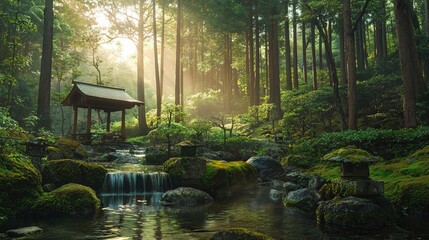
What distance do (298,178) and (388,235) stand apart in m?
7.11

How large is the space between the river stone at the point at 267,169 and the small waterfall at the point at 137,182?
17.6 feet

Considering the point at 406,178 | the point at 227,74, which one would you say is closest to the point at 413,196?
the point at 406,178

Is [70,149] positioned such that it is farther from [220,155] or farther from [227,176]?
[227,176]

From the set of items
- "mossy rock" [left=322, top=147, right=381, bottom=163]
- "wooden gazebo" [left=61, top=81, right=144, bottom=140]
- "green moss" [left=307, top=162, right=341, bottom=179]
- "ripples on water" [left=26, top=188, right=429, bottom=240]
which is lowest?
"ripples on water" [left=26, top=188, right=429, bottom=240]

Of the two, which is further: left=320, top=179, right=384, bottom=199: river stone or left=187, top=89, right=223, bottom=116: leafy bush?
left=187, top=89, right=223, bottom=116: leafy bush

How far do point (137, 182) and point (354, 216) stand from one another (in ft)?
26.4

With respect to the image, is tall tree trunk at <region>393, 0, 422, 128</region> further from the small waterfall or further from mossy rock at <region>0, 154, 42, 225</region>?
mossy rock at <region>0, 154, 42, 225</region>

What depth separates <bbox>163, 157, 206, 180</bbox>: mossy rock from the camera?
12.8 metres

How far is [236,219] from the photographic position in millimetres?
8820

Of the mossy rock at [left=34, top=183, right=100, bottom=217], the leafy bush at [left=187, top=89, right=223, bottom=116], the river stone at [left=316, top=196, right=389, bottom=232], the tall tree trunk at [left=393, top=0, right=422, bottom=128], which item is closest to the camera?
the river stone at [left=316, top=196, right=389, bottom=232]

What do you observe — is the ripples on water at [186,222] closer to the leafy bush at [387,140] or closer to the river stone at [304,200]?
the river stone at [304,200]

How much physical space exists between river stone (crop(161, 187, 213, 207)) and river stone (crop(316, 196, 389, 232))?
13.3 feet

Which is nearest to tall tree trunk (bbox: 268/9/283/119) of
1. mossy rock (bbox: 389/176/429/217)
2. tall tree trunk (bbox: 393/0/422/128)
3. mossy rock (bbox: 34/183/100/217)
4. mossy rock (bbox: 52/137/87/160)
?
tall tree trunk (bbox: 393/0/422/128)

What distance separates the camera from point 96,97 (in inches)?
984
